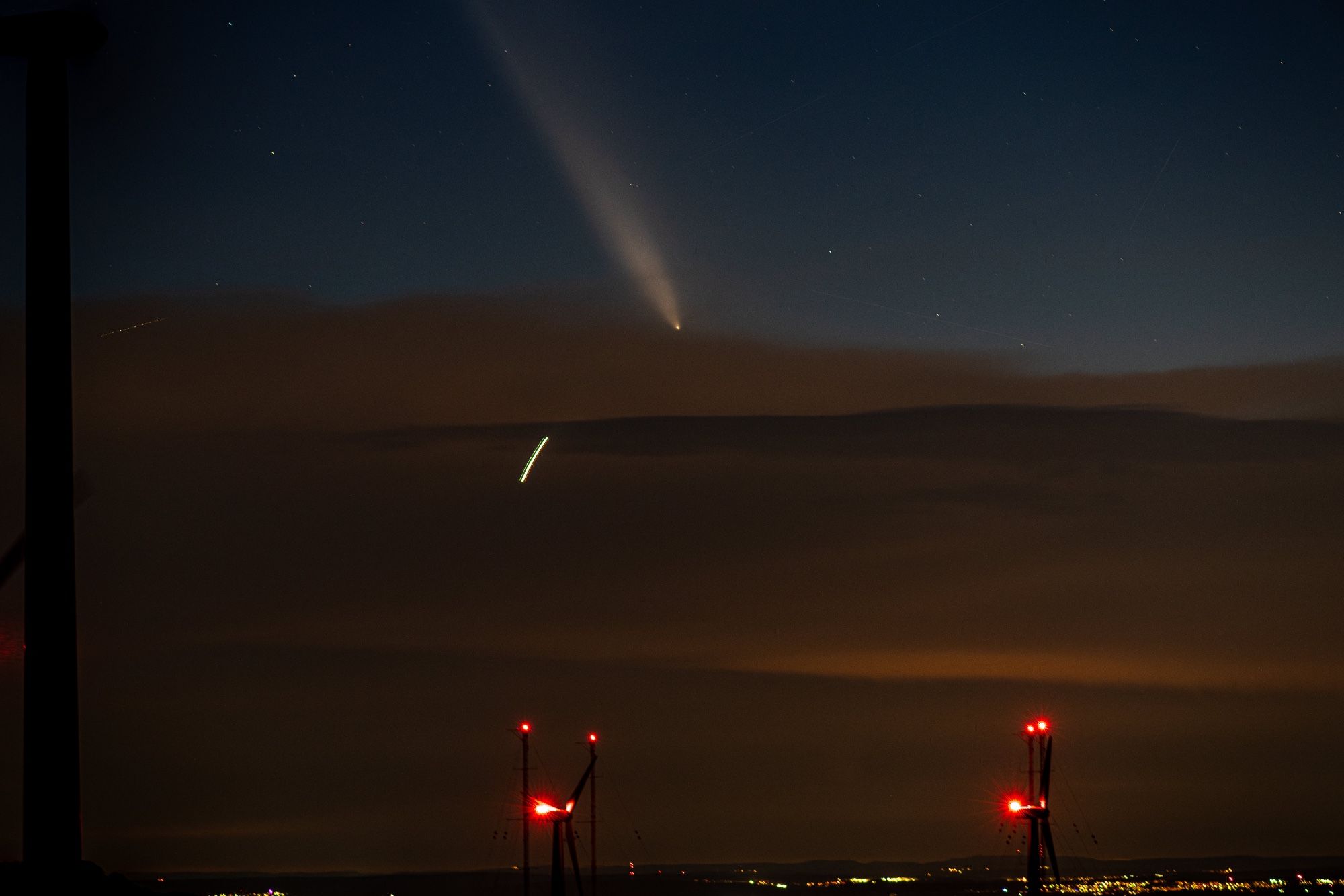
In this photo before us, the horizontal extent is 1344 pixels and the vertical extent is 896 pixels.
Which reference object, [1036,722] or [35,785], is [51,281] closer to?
[35,785]

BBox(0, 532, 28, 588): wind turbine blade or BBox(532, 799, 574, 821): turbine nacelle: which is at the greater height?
BBox(0, 532, 28, 588): wind turbine blade

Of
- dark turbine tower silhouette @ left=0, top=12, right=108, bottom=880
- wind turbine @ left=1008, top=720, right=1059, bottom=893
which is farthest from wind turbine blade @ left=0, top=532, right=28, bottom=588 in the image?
wind turbine @ left=1008, top=720, right=1059, bottom=893

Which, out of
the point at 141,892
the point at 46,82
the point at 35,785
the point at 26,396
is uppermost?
the point at 46,82

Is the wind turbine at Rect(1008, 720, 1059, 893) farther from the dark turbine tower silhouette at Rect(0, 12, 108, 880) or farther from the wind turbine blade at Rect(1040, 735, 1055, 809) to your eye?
the dark turbine tower silhouette at Rect(0, 12, 108, 880)

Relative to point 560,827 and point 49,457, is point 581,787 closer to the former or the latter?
point 560,827

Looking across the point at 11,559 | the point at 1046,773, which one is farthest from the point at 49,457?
the point at 1046,773

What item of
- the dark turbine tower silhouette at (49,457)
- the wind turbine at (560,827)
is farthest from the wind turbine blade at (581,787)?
the dark turbine tower silhouette at (49,457)

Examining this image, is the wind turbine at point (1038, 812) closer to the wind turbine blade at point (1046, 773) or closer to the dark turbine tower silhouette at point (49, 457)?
the wind turbine blade at point (1046, 773)

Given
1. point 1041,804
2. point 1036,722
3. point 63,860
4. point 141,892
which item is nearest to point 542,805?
point 1041,804

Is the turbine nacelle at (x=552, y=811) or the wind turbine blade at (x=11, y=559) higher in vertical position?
the wind turbine blade at (x=11, y=559)
